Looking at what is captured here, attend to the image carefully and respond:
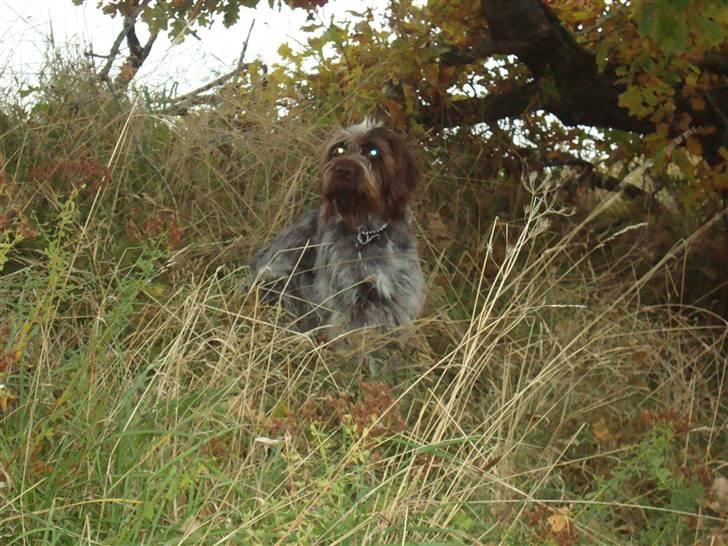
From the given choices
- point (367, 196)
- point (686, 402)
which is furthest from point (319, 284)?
point (686, 402)

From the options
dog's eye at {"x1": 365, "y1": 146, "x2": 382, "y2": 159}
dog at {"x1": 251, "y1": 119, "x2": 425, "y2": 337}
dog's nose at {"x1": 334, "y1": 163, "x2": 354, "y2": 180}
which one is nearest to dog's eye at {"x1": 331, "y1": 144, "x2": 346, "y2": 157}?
dog at {"x1": 251, "y1": 119, "x2": 425, "y2": 337}

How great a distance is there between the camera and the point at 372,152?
252 inches

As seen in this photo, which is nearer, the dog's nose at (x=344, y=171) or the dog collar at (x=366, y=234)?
the dog's nose at (x=344, y=171)

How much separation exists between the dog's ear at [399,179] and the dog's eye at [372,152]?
7cm

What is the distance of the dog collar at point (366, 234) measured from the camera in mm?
6371

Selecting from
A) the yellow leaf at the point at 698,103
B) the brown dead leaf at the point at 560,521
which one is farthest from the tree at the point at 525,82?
the brown dead leaf at the point at 560,521

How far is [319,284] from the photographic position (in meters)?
6.42

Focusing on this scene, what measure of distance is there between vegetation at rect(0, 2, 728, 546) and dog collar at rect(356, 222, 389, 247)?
47 centimetres

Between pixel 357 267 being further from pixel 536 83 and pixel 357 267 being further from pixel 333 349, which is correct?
pixel 536 83

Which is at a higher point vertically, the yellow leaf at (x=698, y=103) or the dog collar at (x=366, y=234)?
the yellow leaf at (x=698, y=103)

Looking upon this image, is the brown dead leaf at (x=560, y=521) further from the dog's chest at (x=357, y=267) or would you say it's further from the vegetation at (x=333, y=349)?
the dog's chest at (x=357, y=267)

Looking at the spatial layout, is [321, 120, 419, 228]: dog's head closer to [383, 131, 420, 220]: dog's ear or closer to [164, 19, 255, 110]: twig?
[383, 131, 420, 220]: dog's ear

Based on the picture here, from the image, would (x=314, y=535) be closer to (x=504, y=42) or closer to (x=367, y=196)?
(x=367, y=196)

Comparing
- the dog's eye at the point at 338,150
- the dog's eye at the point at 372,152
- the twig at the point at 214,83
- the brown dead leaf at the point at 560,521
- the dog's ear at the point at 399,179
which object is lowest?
the brown dead leaf at the point at 560,521
